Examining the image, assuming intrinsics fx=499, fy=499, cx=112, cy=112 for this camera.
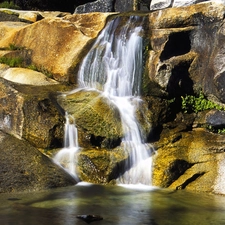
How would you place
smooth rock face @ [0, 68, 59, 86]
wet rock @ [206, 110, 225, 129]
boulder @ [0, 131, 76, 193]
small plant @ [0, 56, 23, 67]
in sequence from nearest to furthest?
boulder @ [0, 131, 76, 193], wet rock @ [206, 110, 225, 129], smooth rock face @ [0, 68, 59, 86], small plant @ [0, 56, 23, 67]

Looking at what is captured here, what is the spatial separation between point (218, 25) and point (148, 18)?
8.10 feet

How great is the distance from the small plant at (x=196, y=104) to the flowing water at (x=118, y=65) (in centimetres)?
140

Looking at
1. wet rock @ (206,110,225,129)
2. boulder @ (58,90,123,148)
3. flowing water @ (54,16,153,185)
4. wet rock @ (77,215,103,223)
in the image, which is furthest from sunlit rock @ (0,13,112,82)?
wet rock @ (77,215,103,223)

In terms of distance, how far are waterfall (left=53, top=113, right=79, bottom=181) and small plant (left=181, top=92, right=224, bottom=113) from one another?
3.40 metres

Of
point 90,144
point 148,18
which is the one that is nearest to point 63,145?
point 90,144

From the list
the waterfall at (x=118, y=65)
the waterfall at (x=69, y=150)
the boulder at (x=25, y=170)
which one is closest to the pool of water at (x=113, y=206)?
the boulder at (x=25, y=170)

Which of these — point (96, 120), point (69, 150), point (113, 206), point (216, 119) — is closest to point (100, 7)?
point (96, 120)

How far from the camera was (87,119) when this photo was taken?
13.4m

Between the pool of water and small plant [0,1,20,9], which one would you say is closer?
the pool of water

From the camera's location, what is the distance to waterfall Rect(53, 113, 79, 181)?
12531 millimetres

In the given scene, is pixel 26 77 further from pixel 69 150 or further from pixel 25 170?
pixel 25 170

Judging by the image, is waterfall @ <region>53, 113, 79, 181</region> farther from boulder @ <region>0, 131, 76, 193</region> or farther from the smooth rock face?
the smooth rock face

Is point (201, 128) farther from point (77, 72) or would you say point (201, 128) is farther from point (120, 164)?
point (77, 72)

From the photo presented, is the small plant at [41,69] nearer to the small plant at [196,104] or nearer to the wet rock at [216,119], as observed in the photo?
the small plant at [196,104]
